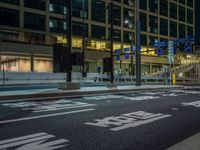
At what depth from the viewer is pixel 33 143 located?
446cm

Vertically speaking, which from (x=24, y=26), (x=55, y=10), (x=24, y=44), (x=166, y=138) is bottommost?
(x=166, y=138)

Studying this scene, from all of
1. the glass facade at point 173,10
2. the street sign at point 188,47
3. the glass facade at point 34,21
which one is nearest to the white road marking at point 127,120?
the street sign at point 188,47

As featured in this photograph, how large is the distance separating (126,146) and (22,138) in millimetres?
1958

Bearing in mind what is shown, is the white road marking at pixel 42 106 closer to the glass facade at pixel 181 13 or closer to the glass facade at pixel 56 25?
the glass facade at pixel 56 25

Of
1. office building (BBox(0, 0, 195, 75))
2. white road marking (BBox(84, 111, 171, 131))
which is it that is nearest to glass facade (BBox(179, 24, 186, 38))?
office building (BBox(0, 0, 195, 75))

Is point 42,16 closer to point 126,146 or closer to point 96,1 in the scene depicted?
point 96,1

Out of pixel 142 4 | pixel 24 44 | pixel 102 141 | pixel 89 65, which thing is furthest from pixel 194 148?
→ pixel 142 4

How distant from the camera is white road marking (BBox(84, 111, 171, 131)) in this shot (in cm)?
599

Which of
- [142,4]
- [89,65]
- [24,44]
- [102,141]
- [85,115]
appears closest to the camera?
[102,141]

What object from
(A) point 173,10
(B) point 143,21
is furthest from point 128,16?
(A) point 173,10

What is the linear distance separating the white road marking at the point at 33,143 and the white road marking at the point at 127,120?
4.97ft

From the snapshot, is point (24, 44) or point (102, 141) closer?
point (102, 141)

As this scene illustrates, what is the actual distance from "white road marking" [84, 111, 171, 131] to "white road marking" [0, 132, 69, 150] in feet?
4.97

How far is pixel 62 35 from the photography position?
159ft
